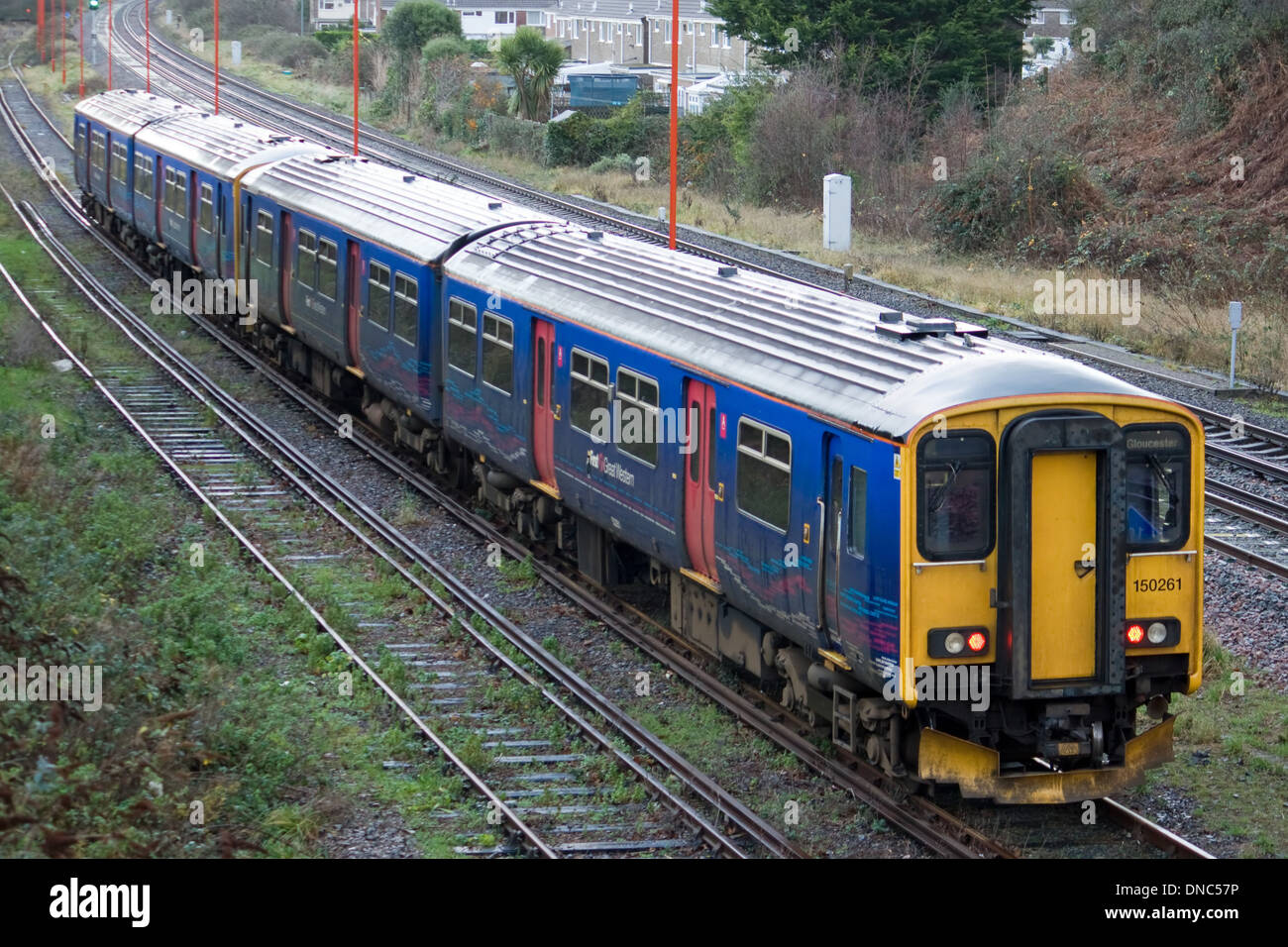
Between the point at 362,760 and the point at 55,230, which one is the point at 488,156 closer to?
the point at 55,230

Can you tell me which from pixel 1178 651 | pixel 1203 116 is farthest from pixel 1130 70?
pixel 1178 651

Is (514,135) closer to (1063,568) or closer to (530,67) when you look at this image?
(530,67)

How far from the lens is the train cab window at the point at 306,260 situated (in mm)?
21609

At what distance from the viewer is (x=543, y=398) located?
50.4 ft

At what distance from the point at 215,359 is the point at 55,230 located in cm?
1459

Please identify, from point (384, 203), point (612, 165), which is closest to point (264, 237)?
point (384, 203)

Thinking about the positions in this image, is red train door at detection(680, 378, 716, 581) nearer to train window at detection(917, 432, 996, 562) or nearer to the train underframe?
the train underframe

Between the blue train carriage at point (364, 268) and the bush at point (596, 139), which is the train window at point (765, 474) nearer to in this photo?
the blue train carriage at point (364, 268)

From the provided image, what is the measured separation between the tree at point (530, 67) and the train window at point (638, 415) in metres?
41.5

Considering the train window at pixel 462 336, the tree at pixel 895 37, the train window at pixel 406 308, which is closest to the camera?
the train window at pixel 462 336

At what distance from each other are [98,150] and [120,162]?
9.31 ft

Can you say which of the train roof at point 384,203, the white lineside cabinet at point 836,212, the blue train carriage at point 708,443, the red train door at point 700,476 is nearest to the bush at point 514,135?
the white lineside cabinet at point 836,212

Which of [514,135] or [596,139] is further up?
[514,135]

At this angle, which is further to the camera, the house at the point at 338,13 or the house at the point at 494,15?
the house at the point at 338,13
